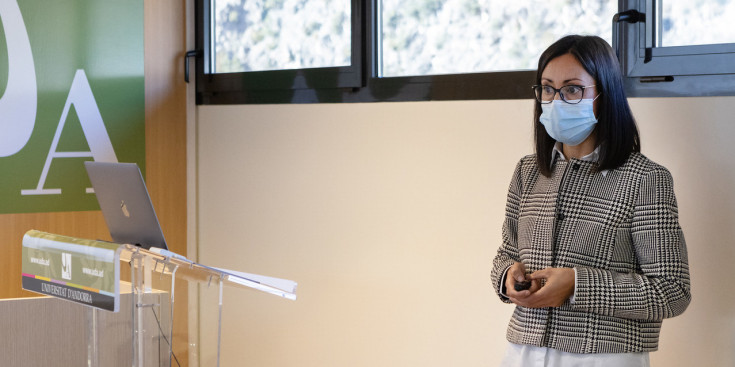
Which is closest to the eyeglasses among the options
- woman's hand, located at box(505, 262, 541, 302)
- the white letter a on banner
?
woman's hand, located at box(505, 262, 541, 302)

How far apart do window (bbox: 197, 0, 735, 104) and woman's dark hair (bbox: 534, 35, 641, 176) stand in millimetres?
524

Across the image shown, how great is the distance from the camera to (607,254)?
1.83m

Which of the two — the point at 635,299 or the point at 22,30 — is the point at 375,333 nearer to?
the point at 635,299

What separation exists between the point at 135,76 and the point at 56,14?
46cm

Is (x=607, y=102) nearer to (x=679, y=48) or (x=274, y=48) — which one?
(x=679, y=48)

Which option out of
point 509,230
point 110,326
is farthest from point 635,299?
point 110,326

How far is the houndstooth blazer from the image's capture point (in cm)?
176

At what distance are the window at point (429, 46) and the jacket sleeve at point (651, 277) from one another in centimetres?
66

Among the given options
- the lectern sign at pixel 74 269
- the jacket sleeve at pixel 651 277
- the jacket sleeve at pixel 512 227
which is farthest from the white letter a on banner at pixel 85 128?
the jacket sleeve at pixel 651 277

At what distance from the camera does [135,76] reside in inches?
152

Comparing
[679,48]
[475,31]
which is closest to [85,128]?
[475,31]

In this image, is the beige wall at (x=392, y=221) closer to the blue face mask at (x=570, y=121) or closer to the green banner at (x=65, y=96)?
the green banner at (x=65, y=96)

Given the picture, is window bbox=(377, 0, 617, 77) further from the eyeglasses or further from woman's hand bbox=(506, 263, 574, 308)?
woman's hand bbox=(506, 263, 574, 308)

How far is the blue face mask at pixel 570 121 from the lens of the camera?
1890 millimetres
